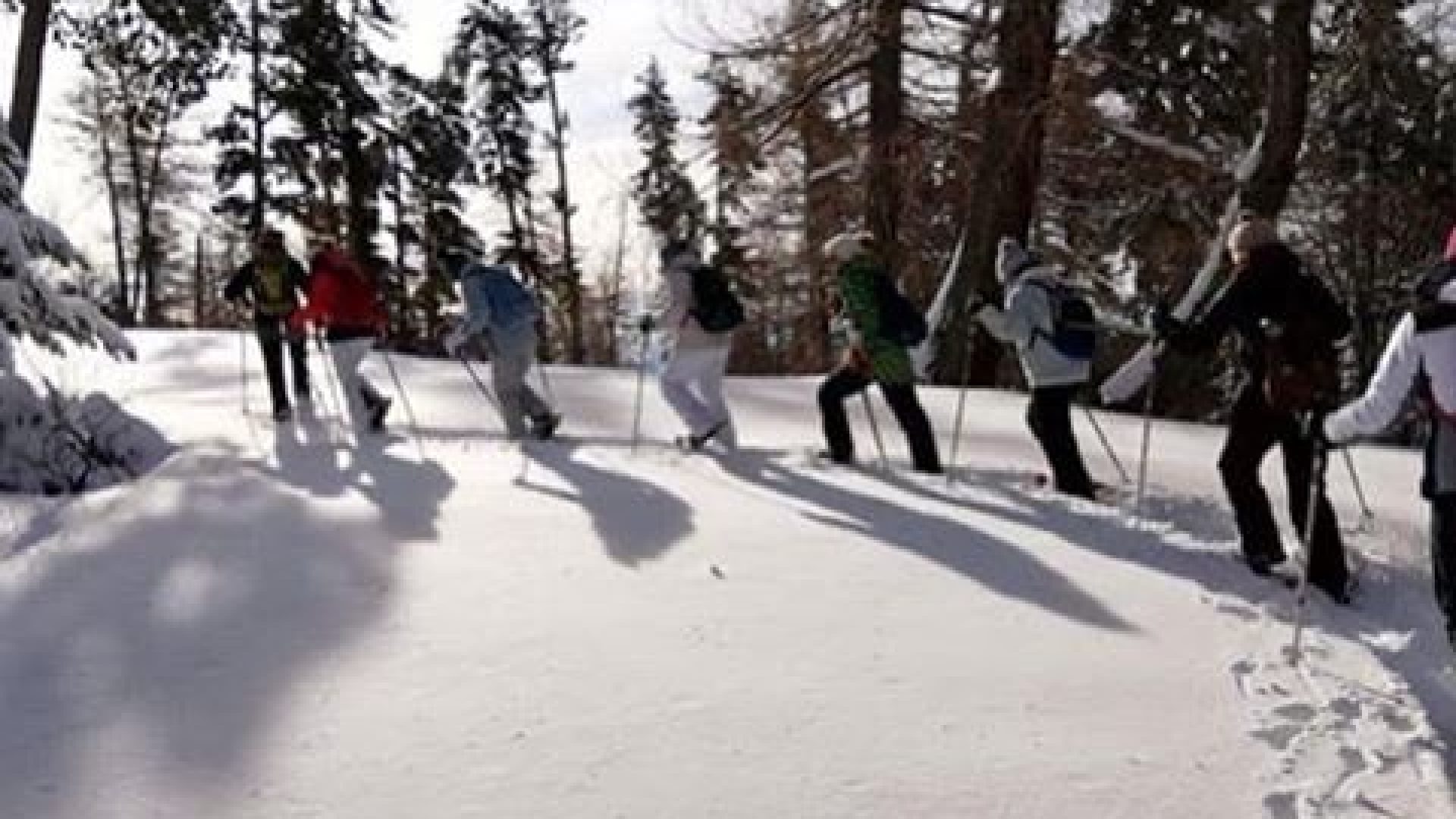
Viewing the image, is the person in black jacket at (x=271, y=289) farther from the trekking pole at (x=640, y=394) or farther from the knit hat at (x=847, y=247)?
the knit hat at (x=847, y=247)

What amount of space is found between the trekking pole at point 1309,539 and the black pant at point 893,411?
3.31m

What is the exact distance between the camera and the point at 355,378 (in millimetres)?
12984

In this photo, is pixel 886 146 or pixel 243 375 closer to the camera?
pixel 243 375

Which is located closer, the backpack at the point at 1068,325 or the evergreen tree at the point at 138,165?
the backpack at the point at 1068,325

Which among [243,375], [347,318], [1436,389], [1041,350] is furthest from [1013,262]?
[243,375]

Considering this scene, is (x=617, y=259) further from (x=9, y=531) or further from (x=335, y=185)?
(x=9, y=531)

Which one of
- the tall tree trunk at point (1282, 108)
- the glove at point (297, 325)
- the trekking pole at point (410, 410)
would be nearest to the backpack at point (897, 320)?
the trekking pole at point (410, 410)

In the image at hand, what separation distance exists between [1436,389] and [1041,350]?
380 centimetres

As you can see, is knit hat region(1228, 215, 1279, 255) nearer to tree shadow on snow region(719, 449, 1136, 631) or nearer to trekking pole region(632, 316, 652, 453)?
tree shadow on snow region(719, 449, 1136, 631)

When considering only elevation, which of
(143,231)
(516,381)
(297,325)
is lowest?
(516,381)

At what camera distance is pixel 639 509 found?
9.39m

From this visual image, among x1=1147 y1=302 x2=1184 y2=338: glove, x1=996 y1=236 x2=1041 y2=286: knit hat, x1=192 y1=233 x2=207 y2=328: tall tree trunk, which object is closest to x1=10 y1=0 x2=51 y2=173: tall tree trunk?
x1=996 y1=236 x2=1041 y2=286: knit hat

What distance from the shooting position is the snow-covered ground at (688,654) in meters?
5.16

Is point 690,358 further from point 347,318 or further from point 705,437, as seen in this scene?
point 347,318
